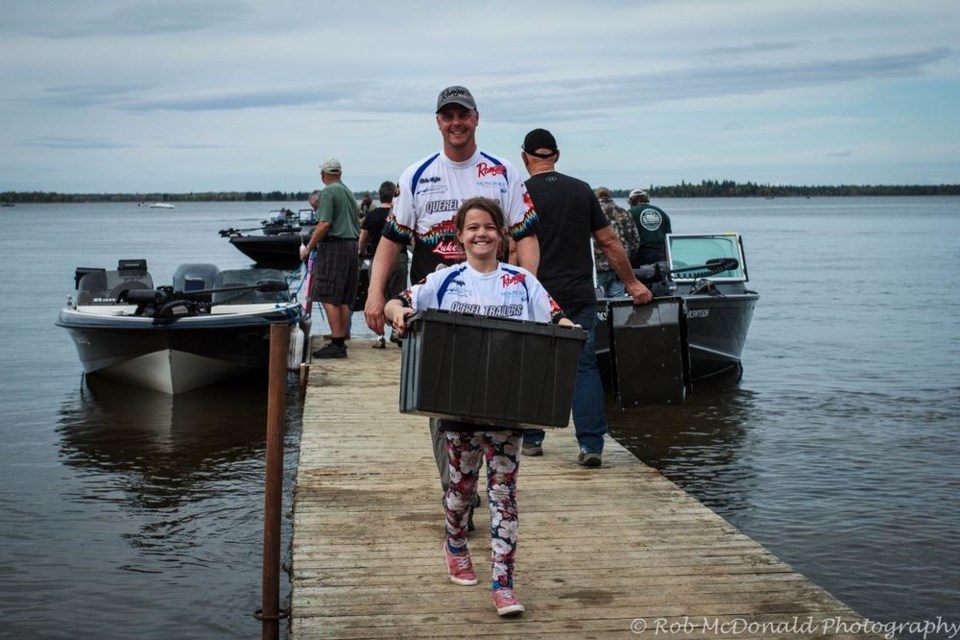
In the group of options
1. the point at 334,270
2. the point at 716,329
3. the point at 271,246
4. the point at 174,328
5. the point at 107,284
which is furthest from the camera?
the point at 271,246

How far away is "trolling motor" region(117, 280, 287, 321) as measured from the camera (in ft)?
41.9

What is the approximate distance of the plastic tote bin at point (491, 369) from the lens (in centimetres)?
449

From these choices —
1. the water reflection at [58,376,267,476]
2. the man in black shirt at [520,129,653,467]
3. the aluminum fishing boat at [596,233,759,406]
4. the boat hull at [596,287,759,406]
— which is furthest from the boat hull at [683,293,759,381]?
the man in black shirt at [520,129,653,467]

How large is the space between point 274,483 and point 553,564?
128 centimetres

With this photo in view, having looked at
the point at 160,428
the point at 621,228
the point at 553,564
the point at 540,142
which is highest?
the point at 540,142

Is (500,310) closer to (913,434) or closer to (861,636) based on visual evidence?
(861,636)

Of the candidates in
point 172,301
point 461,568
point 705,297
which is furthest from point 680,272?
point 461,568

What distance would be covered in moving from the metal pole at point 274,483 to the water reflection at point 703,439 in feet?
13.4

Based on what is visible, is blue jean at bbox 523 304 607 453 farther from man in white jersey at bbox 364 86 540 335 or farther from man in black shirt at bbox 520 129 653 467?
man in white jersey at bbox 364 86 540 335

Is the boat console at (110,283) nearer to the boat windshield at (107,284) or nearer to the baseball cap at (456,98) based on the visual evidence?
the boat windshield at (107,284)

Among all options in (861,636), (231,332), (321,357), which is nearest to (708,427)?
(321,357)

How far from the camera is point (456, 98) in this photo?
551 cm

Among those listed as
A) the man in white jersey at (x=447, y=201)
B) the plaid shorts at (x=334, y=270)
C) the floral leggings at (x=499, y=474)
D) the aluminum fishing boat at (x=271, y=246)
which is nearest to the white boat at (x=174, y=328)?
the plaid shorts at (x=334, y=270)

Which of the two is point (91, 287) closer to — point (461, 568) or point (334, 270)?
point (334, 270)
